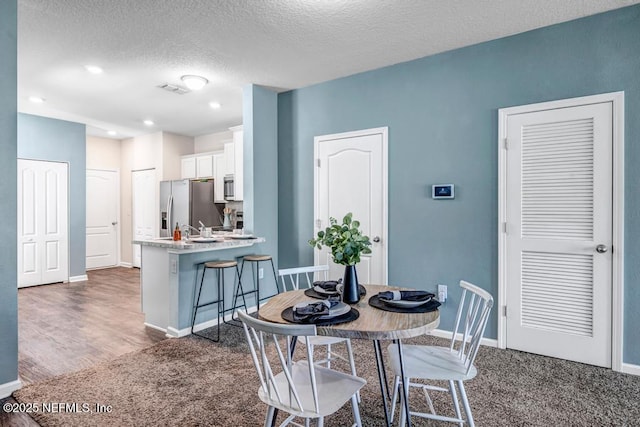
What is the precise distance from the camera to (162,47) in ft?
10.6

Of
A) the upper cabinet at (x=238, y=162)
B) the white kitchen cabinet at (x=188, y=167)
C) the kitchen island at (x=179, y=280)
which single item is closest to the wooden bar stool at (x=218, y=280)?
the kitchen island at (x=179, y=280)

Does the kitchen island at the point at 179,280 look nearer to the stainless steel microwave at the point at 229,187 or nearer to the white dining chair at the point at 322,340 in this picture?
the white dining chair at the point at 322,340

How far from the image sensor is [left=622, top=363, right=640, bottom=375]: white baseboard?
2.61 meters

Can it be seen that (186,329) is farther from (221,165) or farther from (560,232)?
(560,232)

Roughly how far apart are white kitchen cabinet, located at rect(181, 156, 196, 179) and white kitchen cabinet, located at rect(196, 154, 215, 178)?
0.44 feet

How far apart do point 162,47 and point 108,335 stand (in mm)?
2818

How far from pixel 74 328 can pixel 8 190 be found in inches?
Result: 75.6

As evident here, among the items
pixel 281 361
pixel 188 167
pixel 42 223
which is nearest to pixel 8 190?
pixel 281 361

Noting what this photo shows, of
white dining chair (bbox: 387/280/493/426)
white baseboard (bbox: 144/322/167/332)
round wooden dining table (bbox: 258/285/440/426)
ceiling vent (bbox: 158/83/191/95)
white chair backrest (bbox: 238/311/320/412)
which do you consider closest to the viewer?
white chair backrest (bbox: 238/311/320/412)

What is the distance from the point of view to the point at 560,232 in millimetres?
2887

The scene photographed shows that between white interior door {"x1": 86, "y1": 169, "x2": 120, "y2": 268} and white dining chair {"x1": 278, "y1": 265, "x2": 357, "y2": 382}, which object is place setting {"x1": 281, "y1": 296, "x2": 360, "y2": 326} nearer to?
white dining chair {"x1": 278, "y1": 265, "x2": 357, "y2": 382}

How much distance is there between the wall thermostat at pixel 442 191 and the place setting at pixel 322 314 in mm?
2019

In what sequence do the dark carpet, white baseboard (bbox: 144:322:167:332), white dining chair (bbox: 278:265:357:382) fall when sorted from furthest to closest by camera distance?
1. white baseboard (bbox: 144:322:167:332)
2. white dining chair (bbox: 278:265:357:382)
3. the dark carpet

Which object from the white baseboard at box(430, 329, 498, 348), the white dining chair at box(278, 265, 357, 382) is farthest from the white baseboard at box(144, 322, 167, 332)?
the white baseboard at box(430, 329, 498, 348)
